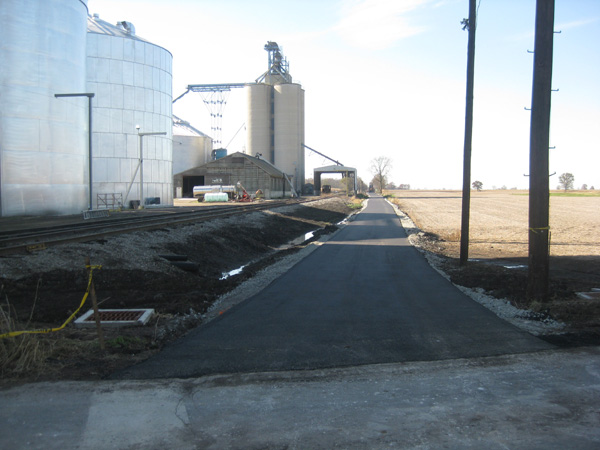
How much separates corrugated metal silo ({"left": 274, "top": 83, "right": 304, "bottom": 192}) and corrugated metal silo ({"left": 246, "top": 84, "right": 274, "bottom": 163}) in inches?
65.2

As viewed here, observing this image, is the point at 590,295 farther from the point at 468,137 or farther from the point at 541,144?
the point at 468,137

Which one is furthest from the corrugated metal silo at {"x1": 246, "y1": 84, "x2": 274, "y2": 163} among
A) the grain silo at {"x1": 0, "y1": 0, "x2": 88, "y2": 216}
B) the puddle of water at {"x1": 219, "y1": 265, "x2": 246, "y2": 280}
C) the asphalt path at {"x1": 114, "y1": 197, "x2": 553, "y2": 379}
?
the asphalt path at {"x1": 114, "y1": 197, "x2": 553, "y2": 379}

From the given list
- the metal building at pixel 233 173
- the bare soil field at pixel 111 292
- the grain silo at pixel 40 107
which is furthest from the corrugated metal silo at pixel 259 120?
the bare soil field at pixel 111 292

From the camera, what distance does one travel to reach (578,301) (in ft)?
28.2

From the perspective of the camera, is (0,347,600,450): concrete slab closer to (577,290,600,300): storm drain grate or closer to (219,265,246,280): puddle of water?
(577,290,600,300): storm drain grate

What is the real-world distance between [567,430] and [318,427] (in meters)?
2.08

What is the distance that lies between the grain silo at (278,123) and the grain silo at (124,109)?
46.3 meters

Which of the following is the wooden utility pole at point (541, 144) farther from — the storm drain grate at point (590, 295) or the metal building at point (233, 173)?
the metal building at point (233, 173)

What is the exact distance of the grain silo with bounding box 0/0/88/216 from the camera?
27969 mm

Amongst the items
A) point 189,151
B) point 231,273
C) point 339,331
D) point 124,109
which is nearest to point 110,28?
point 124,109

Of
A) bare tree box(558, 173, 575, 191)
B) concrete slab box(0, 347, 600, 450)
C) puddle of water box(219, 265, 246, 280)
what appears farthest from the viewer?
bare tree box(558, 173, 575, 191)

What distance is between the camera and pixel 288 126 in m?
91.4

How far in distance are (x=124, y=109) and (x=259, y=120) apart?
170 ft

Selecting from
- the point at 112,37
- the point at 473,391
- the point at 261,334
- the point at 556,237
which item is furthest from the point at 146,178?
the point at 473,391
